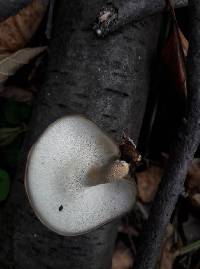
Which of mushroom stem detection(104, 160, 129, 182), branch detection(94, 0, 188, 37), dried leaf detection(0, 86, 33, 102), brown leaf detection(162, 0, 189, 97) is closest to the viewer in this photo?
mushroom stem detection(104, 160, 129, 182)

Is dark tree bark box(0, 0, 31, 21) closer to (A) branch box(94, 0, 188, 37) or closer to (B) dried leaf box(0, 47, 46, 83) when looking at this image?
(B) dried leaf box(0, 47, 46, 83)

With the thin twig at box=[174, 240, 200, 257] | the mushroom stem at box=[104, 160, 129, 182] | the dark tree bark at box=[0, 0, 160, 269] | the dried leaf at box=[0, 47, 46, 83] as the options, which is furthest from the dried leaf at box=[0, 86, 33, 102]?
the thin twig at box=[174, 240, 200, 257]

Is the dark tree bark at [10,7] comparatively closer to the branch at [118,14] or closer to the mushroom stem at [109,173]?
the branch at [118,14]

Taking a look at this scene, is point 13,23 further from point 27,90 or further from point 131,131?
point 131,131

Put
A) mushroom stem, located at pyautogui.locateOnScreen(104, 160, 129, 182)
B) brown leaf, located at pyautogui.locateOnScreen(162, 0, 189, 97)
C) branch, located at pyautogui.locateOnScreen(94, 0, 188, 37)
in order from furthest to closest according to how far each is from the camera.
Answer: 1. brown leaf, located at pyautogui.locateOnScreen(162, 0, 189, 97)
2. branch, located at pyautogui.locateOnScreen(94, 0, 188, 37)
3. mushroom stem, located at pyautogui.locateOnScreen(104, 160, 129, 182)

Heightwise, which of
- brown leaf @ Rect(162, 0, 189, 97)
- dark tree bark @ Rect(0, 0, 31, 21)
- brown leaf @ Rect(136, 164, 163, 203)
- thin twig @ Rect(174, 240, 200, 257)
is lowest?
thin twig @ Rect(174, 240, 200, 257)

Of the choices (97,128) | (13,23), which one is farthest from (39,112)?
(13,23)

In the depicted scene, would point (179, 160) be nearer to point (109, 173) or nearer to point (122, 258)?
point (109, 173)

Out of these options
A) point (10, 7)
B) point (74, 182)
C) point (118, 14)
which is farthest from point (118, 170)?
point (10, 7)
